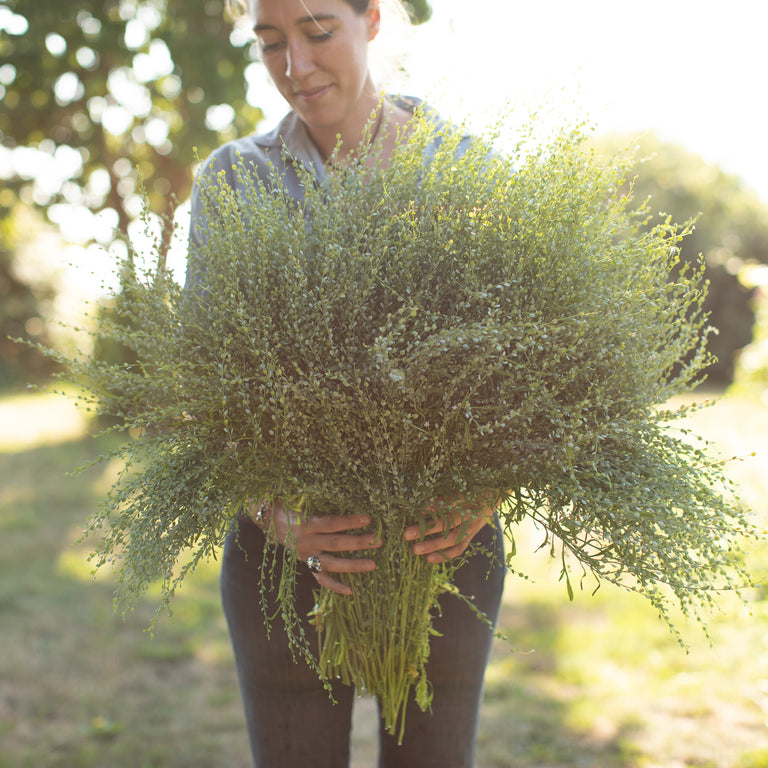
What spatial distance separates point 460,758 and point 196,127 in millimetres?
Result: 5943

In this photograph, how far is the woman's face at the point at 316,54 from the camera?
1.75 m

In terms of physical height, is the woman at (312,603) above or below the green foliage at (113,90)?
below

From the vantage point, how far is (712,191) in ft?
52.3

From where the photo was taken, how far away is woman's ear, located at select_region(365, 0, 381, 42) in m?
1.91

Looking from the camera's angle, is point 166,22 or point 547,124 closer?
point 547,124

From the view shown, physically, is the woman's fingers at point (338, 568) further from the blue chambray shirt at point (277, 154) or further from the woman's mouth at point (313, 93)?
the woman's mouth at point (313, 93)

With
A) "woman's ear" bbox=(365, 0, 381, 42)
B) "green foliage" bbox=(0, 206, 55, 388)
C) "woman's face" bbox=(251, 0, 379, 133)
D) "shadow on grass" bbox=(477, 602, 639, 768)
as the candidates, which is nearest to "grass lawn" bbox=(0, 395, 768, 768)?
"shadow on grass" bbox=(477, 602, 639, 768)

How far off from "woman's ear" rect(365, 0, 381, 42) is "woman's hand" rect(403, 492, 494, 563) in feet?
4.33

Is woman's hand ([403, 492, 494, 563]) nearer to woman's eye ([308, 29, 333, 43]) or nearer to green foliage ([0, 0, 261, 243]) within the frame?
woman's eye ([308, 29, 333, 43])

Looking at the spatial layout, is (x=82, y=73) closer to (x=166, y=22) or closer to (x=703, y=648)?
(x=166, y=22)

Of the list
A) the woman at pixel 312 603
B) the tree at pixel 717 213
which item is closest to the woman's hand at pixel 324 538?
the woman at pixel 312 603

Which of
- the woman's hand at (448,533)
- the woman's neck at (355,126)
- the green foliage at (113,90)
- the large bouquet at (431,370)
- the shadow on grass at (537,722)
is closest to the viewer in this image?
the large bouquet at (431,370)

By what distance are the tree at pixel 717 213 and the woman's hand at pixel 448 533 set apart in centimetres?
1172

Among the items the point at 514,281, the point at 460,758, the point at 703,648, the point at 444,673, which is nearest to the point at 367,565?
the point at 444,673
